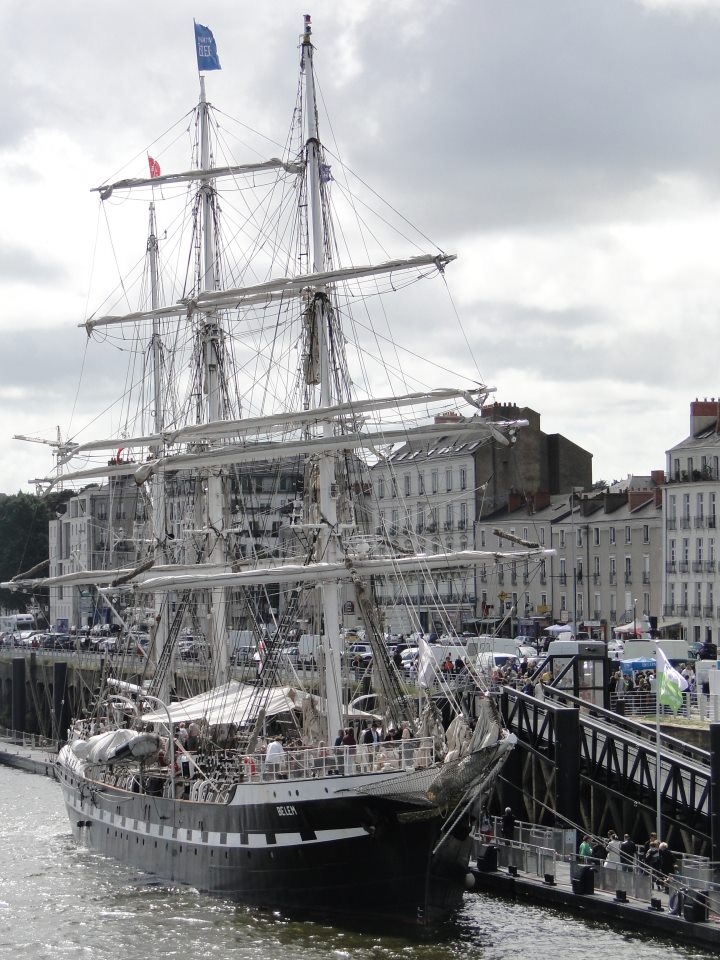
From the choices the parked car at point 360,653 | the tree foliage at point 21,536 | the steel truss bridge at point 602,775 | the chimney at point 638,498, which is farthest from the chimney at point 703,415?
the tree foliage at point 21,536

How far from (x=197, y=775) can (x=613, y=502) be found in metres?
67.2

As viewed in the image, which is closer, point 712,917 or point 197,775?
point 712,917

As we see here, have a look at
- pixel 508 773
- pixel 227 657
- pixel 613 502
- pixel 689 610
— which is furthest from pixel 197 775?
pixel 613 502

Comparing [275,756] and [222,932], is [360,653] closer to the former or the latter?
[275,756]

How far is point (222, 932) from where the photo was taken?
3822 centimetres

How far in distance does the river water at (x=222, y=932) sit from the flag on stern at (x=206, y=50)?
1200 inches

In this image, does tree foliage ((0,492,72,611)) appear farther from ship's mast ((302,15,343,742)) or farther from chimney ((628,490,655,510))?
ship's mast ((302,15,343,742))

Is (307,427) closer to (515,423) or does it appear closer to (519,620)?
(515,423)

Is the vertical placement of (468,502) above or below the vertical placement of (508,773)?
above


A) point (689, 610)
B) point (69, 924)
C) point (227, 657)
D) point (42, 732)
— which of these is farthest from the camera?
point (689, 610)

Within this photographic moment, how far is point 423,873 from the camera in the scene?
37.7m

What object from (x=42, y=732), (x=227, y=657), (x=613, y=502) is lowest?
(x=42, y=732)

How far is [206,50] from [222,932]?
35.2 metres

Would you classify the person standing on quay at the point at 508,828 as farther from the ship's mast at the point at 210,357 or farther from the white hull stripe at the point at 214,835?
the ship's mast at the point at 210,357
